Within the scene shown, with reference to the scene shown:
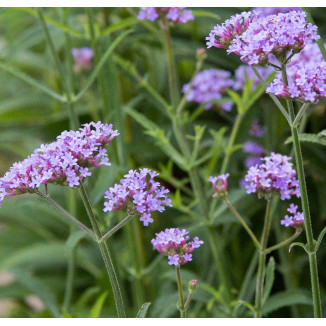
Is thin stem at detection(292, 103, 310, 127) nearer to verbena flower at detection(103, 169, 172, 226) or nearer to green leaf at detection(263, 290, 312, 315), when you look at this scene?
verbena flower at detection(103, 169, 172, 226)

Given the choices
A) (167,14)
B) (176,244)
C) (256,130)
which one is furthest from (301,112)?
(256,130)

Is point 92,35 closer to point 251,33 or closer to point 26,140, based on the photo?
point 251,33

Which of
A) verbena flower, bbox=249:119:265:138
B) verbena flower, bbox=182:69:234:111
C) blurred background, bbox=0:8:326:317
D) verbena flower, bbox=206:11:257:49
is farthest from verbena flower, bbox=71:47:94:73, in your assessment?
verbena flower, bbox=206:11:257:49

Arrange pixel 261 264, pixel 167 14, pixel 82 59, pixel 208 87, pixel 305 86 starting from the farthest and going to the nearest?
pixel 82 59, pixel 208 87, pixel 167 14, pixel 261 264, pixel 305 86

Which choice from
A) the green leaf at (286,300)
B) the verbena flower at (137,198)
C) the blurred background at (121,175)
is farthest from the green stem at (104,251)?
the green leaf at (286,300)

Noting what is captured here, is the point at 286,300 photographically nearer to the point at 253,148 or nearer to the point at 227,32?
the point at 253,148
